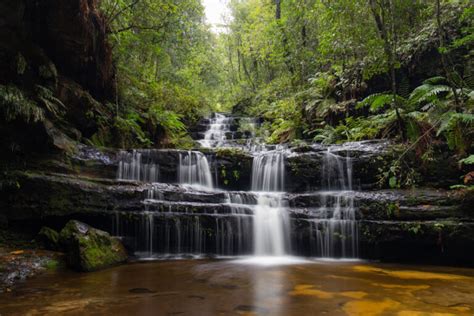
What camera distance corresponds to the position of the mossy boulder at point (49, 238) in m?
5.84

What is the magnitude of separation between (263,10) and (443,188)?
53.5 feet

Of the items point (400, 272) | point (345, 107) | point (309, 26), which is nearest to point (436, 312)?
point (400, 272)

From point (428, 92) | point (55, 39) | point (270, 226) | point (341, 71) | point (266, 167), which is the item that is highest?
point (341, 71)

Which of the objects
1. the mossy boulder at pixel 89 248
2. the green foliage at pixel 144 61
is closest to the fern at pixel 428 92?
the green foliage at pixel 144 61

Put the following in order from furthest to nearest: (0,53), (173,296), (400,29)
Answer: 1. (400,29)
2. (0,53)
3. (173,296)

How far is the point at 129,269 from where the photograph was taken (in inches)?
208

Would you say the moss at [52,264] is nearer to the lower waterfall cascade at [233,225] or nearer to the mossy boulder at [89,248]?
the mossy boulder at [89,248]

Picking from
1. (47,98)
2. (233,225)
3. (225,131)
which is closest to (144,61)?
(225,131)

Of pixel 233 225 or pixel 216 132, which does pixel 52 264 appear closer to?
pixel 233 225

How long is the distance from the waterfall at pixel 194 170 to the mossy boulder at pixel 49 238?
140 inches

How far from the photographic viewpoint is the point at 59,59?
306 inches

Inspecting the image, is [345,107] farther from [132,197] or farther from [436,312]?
[436,312]

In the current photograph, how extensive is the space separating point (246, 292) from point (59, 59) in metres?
7.17

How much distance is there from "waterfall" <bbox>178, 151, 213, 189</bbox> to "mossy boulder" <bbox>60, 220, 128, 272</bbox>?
3226mm
